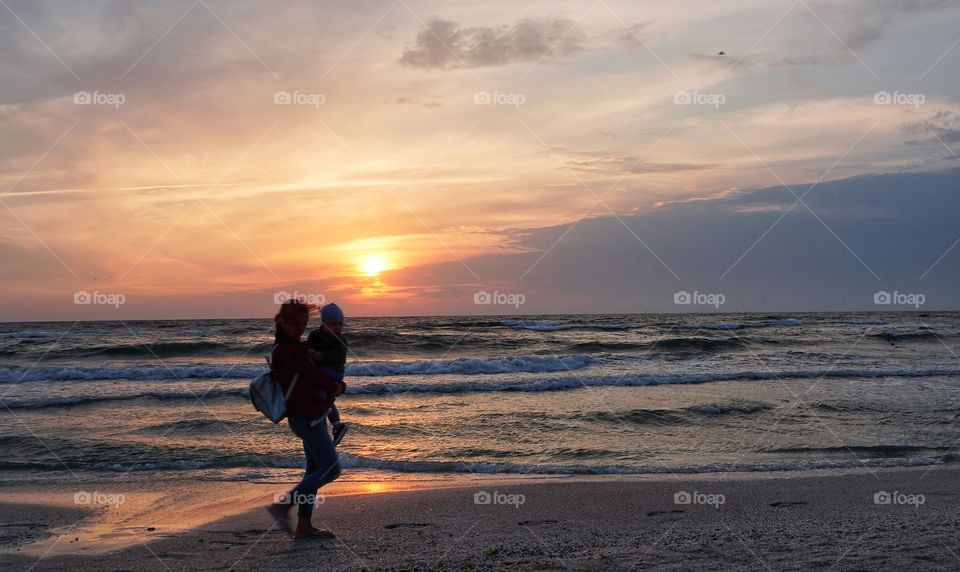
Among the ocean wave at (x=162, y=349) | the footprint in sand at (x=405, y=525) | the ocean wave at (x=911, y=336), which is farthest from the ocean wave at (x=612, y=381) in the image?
the ocean wave at (x=911, y=336)

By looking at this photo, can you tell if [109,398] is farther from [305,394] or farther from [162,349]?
[162,349]

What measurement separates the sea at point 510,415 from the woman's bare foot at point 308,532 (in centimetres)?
276

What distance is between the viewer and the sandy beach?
17.2 feet

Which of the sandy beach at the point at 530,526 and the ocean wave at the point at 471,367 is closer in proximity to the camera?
the sandy beach at the point at 530,526

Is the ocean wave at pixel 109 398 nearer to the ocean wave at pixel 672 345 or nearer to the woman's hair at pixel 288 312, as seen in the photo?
the woman's hair at pixel 288 312

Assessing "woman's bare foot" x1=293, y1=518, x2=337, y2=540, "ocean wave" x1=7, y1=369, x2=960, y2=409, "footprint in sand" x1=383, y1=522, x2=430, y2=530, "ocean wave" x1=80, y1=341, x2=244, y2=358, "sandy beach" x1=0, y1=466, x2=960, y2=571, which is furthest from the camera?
"ocean wave" x1=80, y1=341, x2=244, y2=358

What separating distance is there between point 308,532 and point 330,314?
1.87m

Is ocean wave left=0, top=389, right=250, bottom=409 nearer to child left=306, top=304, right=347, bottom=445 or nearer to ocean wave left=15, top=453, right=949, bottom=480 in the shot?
ocean wave left=15, top=453, right=949, bottom=480

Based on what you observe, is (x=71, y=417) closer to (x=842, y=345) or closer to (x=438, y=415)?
(x=438, y=415)

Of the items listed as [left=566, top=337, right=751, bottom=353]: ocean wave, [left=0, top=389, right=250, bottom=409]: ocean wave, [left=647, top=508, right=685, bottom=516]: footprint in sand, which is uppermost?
[left=566, top=337, right=751, bottom=353]: ocean wave

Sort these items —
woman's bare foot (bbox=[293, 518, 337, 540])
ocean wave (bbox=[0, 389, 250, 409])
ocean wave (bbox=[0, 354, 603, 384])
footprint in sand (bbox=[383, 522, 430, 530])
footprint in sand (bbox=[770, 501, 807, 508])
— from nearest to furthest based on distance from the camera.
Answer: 1. woman's bare foot (bbox=[293, 518, 337, 540])
2. footprint in sand (bbox=[383, 522, 430, 530])
3. footprint in sand (bbox=[770, 501, 807, 508])
4. ocean wave (bbox=[0, 389, 250, 409])
5. ocean wave (bbox=[0, 354, 603, 384])

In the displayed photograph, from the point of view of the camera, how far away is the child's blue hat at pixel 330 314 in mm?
5699

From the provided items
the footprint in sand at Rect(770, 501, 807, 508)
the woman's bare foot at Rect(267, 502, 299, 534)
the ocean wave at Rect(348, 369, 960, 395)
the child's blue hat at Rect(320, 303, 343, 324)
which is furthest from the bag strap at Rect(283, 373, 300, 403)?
the ocean wave at Rect(348, 369, 960, 395)

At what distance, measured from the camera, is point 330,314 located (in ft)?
18.8
